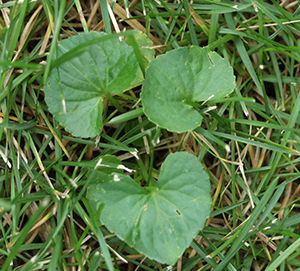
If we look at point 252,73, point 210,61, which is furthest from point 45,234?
point 252,73

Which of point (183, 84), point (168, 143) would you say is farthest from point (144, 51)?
point (168, 143)

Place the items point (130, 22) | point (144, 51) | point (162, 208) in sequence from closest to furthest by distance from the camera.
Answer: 1. point (162, 208)
2. point (144, 51)
3. point (130, 22)

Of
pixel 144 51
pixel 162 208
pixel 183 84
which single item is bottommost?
pixel 162 208

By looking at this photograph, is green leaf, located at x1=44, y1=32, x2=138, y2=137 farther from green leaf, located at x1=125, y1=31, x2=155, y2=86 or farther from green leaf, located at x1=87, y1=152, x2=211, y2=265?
green leaf, located at x1=87, y1=152, x2=211, y2=265

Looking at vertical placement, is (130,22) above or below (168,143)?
above

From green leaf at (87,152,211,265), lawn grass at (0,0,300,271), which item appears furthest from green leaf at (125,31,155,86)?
green leaf at (87,152,211,265)

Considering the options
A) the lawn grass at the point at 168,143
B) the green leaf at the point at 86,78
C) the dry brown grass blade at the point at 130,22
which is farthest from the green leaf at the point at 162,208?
the dry brown grass blade at the point at 130,22

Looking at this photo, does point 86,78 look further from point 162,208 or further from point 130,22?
point 162,208
